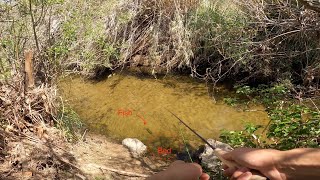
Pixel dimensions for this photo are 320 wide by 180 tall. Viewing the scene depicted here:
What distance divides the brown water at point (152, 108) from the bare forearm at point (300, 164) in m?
3.92

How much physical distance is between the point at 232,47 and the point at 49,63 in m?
3.38

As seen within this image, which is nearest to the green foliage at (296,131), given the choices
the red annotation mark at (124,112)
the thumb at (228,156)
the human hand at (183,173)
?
the thumb at (228,156)

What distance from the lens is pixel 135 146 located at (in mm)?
5016

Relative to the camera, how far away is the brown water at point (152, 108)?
5.63m

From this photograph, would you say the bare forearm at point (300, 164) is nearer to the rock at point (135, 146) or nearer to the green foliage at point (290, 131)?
the green foliage at point (290, 131)

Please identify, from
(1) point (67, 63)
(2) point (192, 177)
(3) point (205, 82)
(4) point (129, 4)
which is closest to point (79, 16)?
(1) point (67, 63)

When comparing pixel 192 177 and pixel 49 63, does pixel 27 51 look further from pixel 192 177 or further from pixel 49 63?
pixel 192 177

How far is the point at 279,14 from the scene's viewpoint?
19.9 feet

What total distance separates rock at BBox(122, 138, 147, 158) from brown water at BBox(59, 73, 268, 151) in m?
0.28

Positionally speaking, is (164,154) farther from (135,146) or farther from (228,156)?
(228,156)

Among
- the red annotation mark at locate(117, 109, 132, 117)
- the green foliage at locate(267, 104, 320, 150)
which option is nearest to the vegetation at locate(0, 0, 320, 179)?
the green foliage at locate(267, 104, 320, 150)

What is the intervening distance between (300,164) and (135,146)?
3848mm

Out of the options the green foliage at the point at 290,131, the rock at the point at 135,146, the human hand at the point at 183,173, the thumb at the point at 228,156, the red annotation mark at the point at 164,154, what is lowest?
the red annotation mark at the point at 164,154

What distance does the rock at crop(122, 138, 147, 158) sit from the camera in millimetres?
4922
